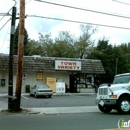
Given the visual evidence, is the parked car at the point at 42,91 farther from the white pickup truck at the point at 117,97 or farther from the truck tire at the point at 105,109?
the white pickup truck at the point at 117,97

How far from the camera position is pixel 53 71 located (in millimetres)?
32938

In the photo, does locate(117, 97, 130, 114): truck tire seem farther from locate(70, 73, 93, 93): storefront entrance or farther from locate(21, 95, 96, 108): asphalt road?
locate(70, 73, 93, 93): storefront entrance

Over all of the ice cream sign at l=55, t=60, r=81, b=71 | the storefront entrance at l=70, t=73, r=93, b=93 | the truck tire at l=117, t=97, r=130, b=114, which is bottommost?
the truck tire at l=117, t=97, r=130, b=114

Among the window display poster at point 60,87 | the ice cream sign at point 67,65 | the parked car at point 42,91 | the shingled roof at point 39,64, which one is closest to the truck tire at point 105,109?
the parked car at point 42,91

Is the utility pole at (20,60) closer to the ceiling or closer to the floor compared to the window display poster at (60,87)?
closer to the ceiling

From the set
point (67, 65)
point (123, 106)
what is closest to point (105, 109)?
point (123, 106)

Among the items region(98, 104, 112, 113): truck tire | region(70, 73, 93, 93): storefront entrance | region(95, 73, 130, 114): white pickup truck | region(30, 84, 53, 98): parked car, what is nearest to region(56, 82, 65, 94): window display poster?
region(70, 73, 93, 93): storefront entrance

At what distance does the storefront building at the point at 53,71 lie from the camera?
3192cm

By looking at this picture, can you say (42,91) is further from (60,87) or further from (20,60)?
(20,60)

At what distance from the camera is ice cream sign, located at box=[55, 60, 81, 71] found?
109 feet

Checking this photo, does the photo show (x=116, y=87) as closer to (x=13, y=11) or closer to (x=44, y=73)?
(x=13, y=11)

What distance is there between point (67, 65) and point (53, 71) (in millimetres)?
2046

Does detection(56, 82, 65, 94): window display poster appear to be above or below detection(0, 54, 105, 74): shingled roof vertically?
below

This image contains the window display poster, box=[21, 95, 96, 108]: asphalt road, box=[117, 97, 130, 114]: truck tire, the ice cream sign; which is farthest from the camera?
the ice cream sign
